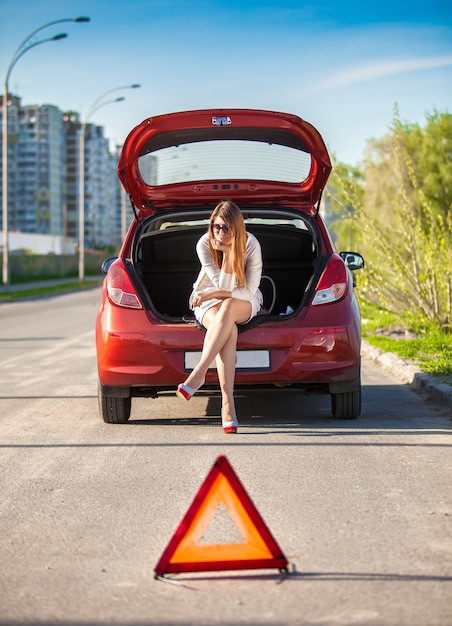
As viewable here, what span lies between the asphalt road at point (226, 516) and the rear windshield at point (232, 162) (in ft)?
6.11

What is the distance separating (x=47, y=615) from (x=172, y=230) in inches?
200

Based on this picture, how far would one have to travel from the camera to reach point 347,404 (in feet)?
24.5

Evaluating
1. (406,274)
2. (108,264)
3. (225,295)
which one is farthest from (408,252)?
(225,295)

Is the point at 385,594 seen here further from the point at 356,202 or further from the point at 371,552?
the point at 356,202

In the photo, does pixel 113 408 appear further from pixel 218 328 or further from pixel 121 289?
pixel 218 328

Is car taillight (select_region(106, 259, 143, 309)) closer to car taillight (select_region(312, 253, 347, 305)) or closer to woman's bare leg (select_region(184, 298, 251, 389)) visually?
woman's bare leg (select_region(184, 298, 251, 389))

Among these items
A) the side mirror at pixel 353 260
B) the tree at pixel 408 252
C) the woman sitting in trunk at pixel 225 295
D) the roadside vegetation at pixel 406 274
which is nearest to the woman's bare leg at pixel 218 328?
the woman sitting in trunk at pixel 225 295

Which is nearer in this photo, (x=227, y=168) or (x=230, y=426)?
(x=230, y=426)

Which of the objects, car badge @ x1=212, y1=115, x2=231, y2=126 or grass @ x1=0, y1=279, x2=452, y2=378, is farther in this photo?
grass @ x1=0, y1=279, x2=452, y2=378

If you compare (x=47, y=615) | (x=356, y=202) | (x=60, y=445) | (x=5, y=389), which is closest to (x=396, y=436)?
(x=60, y=445)

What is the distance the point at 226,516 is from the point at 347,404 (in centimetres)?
296

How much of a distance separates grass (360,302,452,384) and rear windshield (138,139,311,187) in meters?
2.37

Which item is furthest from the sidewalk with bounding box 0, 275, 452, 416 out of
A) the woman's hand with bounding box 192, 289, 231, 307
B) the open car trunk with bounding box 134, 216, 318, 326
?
the woman's hand with bounding box 192, 289, 231, 307

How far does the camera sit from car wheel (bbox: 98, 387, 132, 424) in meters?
7.46
